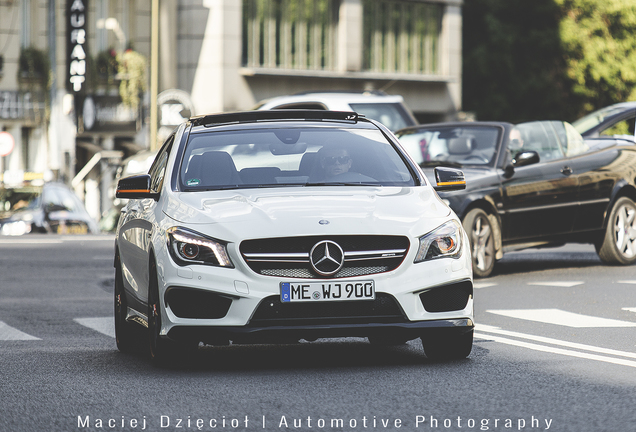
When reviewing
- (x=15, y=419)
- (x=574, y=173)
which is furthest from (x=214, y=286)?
(x=574, y=173)

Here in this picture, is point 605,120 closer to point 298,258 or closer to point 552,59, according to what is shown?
point 298,258

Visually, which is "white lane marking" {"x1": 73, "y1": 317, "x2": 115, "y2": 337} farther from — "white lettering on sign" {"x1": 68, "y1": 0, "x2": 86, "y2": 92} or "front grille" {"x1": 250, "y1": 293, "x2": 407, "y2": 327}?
"white lettering on sign" {"x1": 68, "y1": 0, "x2": 86, "y2": 92}

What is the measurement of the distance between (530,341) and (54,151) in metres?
32.2

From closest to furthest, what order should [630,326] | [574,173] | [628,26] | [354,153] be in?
1. [354,153]
2. [630,326]
3. [574,173]
4. [628,26]

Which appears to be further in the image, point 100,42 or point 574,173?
point 100,42

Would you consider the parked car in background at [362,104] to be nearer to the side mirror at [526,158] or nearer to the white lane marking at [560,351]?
the side mirror at [526,158]

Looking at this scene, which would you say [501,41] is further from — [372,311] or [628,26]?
[372,311]

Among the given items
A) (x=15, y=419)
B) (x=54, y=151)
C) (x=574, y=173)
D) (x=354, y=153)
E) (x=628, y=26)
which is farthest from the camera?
(x=628, y=26)

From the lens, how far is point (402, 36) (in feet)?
152

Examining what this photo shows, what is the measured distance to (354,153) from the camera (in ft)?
26.5

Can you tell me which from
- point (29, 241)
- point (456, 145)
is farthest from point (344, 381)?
point (29, 241)

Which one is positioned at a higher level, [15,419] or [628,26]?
[628,26]

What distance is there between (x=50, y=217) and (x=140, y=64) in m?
17.5

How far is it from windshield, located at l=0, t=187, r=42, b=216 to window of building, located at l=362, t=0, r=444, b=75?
20719 mm
